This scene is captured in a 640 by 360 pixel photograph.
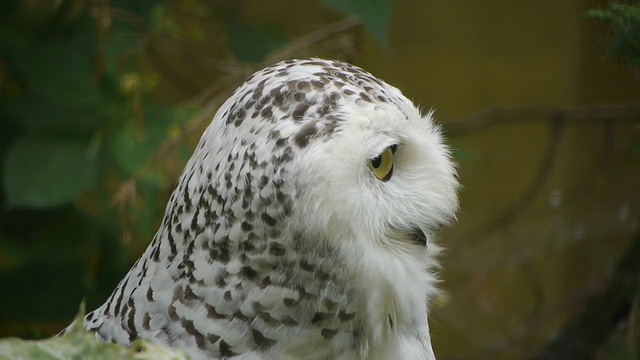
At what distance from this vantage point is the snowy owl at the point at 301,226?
0.93 metres

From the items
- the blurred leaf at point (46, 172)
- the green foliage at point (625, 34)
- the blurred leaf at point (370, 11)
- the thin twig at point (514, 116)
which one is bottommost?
the blurred leaf at point (46, 172)

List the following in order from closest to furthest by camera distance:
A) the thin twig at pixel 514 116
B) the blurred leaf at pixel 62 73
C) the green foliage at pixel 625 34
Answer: the green foliage at pixel 625 34
the blurred leaf at pixel 62 73
the thin twig at pixel 514 116

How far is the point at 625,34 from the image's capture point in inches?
46.4

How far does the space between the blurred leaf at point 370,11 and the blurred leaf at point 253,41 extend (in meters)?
0.54

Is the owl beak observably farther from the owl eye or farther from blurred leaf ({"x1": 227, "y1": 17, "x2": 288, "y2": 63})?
blurred leaf ({"x1": 227, "y1": 17, "x2": 288, "y2": 63})

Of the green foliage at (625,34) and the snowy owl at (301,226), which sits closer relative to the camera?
the snowy owl at (301,226)

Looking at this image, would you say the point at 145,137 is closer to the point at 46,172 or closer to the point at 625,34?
the point at 46,172

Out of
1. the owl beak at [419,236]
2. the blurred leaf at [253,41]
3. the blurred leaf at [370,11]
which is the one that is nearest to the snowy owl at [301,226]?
the owl beak at [419,236]

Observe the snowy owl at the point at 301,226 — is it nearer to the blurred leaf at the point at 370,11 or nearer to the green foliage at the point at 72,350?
the green foliage at the point at 72,350

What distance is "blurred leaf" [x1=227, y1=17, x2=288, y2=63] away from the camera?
7.04ft

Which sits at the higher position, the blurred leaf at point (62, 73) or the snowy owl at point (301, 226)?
the blurred leaf at point (62, 73)

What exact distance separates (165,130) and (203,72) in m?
0.60

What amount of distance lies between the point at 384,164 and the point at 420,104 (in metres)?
Result: 1.28

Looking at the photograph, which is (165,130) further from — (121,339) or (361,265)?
(361,265)
